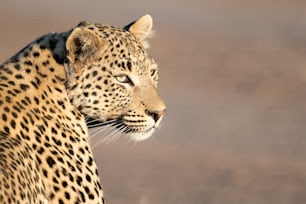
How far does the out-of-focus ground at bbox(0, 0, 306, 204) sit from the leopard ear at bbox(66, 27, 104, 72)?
262 inches

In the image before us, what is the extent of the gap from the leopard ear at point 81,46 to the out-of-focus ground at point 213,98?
6.65 m

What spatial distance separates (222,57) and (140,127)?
1477 cm

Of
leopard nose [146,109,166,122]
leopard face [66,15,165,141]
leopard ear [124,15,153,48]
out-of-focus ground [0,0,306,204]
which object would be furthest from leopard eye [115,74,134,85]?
out-of-focus ground [0,0,306,204]

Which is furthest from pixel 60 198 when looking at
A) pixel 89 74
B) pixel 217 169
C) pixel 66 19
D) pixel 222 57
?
pixel 66 19

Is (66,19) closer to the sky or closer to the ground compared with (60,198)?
closer to the sky

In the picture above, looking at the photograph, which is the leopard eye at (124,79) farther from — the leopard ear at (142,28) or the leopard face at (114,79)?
the leopard ear at (142,28)

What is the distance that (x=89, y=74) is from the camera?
8555 mm

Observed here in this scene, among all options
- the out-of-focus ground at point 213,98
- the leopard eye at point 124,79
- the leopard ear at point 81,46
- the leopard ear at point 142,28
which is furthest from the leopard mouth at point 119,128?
the out-of-focus ground at point 213,98

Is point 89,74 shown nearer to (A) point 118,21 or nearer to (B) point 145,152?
(B) point 145,152

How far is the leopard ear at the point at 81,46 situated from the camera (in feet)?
27.8

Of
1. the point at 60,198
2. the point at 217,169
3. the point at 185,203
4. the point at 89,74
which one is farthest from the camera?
the point at 217,169

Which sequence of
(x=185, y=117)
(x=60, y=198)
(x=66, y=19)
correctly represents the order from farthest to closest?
(x=66, y=19) < (x=185, y=117) < (x=60, y=198)

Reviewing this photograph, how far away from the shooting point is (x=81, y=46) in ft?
27.9

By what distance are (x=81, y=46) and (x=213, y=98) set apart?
12.6m
